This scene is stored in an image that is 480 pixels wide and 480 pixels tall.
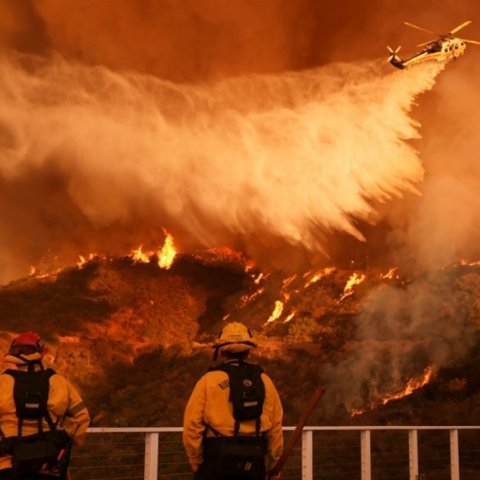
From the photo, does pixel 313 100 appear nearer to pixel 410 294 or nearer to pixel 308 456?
pixel 410 294

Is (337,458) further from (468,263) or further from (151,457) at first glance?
(151,457)

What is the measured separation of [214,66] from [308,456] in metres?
21.0

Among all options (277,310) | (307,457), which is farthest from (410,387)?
(307,457)

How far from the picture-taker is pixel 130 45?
89.8 ft

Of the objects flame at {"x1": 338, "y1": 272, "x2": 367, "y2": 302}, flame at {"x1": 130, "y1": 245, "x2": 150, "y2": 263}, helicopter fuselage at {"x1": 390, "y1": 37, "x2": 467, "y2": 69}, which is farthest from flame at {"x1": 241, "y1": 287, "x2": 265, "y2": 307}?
helicopter fuselage at {"x1": 390, "y1": 37, "x2": 467, "y2": 69}

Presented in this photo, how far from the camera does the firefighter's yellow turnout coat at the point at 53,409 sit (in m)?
4.96

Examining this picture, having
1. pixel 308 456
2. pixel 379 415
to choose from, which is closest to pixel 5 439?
pixel 308 456

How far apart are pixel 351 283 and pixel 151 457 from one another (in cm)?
2027

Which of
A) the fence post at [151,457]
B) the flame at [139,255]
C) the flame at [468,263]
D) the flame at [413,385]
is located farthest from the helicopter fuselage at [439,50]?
the fence post at [151,457]

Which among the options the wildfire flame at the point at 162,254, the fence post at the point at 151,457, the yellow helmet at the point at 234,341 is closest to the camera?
the yellow helmet at the point at 234,341

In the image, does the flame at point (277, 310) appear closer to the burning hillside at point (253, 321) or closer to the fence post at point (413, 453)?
the burning hillside at point (253, 321)

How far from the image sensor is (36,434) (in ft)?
16.5

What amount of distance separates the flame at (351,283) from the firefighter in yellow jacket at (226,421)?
2205 cm

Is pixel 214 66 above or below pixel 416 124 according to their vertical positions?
above
